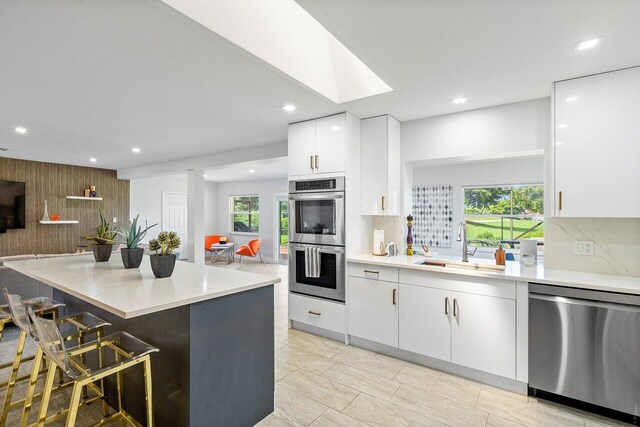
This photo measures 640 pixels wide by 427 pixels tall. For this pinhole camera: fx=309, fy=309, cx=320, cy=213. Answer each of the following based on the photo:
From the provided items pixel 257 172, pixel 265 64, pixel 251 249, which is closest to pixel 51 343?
pixel 265 64

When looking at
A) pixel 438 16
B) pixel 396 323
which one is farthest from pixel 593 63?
pixel 396 323

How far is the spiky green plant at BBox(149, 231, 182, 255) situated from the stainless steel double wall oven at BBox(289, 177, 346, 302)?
A: 63.2 inches

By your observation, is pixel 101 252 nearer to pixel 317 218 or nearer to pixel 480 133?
pixel 317 218

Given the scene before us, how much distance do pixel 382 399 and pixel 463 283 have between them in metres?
1.10

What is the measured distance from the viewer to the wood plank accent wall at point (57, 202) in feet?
19.5

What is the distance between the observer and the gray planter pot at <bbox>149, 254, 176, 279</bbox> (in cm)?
192

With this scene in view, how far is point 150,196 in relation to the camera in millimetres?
8266

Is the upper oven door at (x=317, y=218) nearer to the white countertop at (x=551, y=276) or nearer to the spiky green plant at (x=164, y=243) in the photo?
the white countertop at (x=551, y=276)

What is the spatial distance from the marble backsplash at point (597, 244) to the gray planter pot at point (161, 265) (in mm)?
3021

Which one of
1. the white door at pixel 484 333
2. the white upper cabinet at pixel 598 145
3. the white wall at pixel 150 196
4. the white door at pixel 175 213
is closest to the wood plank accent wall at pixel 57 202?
the white wall at pixel 150 196

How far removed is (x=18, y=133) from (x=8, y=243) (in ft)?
10.3

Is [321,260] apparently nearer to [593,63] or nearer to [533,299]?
[533,299]

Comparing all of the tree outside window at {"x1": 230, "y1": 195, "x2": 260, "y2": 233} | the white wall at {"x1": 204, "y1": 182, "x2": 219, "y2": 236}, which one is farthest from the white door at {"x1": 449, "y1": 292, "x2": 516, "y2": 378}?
the white wall at {"x1": 204, "y1": 182, "x2": 219, "y2": 236}

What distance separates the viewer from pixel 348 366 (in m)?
2.73
